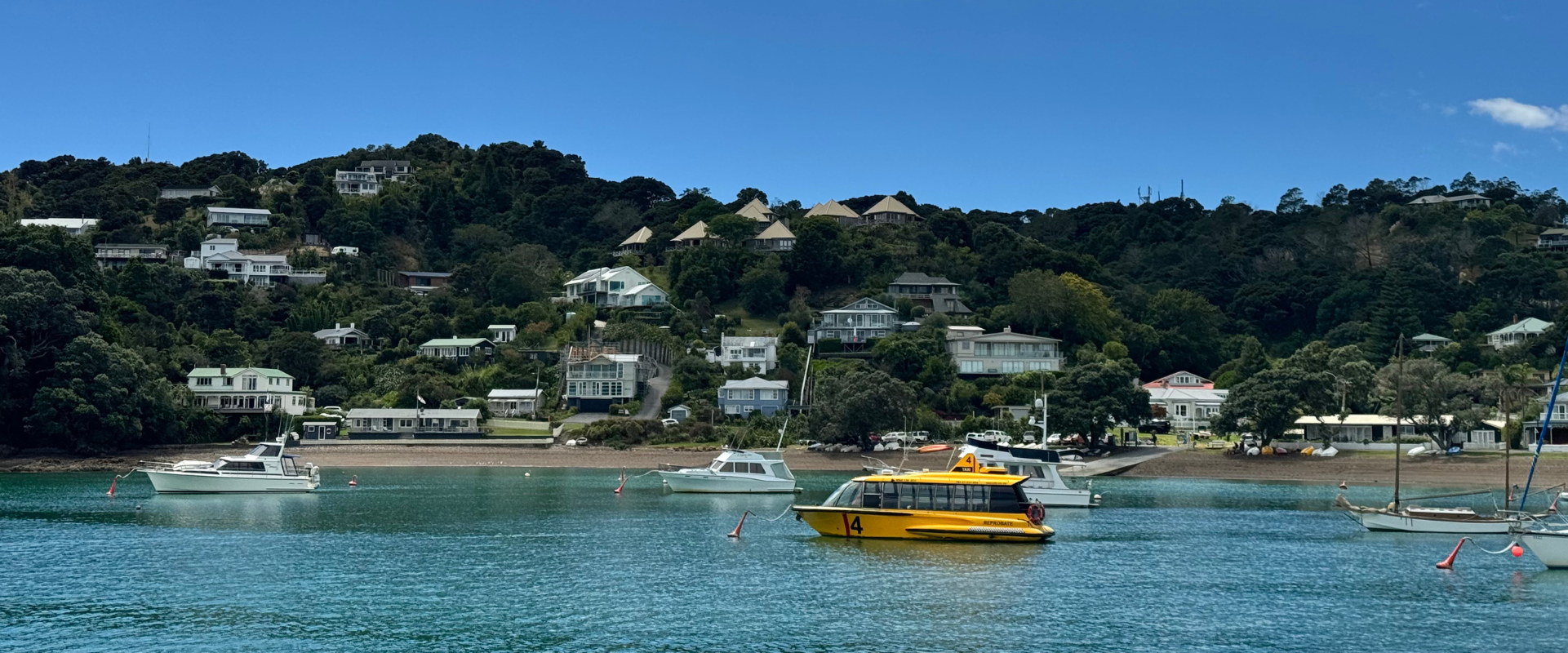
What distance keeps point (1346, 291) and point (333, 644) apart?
4706 inches

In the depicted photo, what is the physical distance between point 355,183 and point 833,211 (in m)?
61.8

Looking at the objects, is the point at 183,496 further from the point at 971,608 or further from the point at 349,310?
the point at 349,310

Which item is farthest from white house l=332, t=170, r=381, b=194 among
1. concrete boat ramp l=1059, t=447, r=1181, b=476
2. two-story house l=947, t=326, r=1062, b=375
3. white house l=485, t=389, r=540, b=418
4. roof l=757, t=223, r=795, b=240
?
concrete boat ramp l=1059, t=447, r=1181, b=476

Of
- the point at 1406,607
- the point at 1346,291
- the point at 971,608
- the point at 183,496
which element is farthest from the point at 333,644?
the point at 1346,291

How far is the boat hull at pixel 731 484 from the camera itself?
217 feet

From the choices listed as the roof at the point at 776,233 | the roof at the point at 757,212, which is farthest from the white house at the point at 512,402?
the roof at the point at 757,212

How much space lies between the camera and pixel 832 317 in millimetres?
121688

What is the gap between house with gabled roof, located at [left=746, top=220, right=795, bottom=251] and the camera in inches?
5650

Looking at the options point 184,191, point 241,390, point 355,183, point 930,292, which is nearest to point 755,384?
point 930,292

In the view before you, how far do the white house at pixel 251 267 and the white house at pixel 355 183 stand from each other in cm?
3927

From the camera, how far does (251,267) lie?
442 feet

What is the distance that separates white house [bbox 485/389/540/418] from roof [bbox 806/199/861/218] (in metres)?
63.1

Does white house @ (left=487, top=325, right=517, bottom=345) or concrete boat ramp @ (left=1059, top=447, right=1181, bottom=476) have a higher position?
white house @ (left=487, top=325, right=517, bottom=345)

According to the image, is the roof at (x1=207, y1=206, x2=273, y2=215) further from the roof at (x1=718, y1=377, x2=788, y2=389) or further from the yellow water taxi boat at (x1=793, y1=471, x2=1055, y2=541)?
the yellow water taxi boat at (x1=793, y1=471, x2=1055, y2=541)
